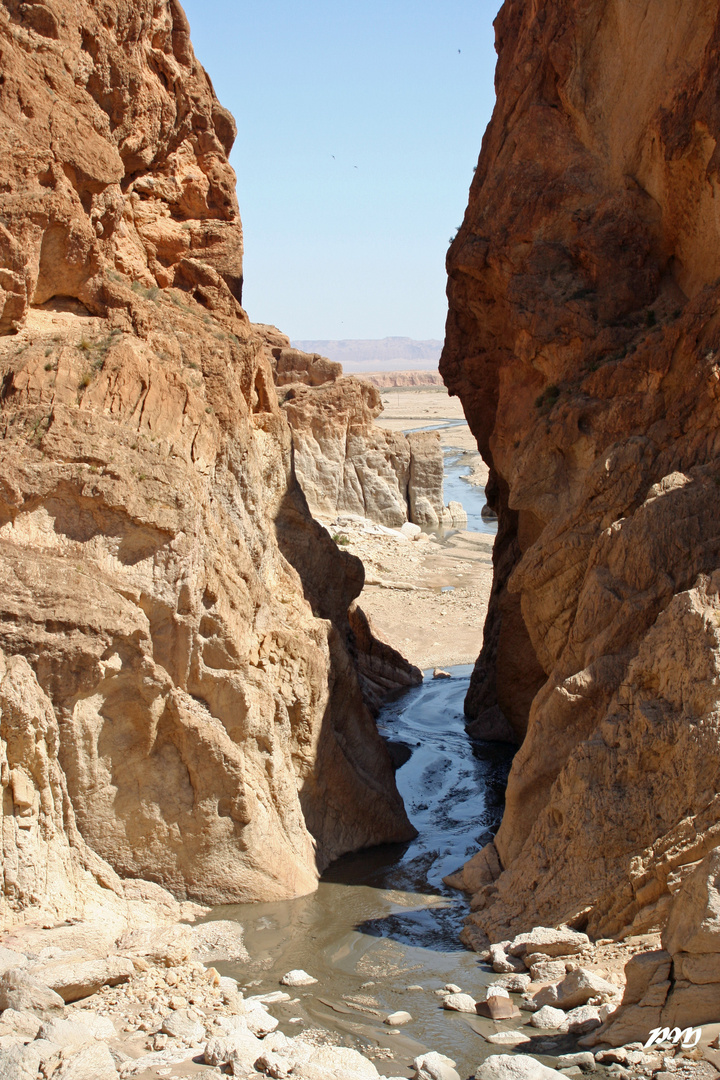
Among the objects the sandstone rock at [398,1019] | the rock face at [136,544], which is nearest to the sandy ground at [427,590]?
the rock face at [136,544]

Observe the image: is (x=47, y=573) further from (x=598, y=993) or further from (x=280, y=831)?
(x=598, y=993)

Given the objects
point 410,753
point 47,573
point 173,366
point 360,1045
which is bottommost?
point 410,753

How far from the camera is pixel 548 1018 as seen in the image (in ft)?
23.2

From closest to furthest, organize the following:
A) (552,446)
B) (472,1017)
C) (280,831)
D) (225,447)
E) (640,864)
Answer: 1. (472,1017)
2. (640,864)
3. (280,831)
4. (225,447)
5. (552,446)

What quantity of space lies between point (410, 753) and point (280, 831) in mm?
7422

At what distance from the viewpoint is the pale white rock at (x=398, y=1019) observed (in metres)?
7.48

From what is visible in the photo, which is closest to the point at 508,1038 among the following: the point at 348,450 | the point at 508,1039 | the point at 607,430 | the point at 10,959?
the point at 508,1039

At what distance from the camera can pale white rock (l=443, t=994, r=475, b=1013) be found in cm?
760

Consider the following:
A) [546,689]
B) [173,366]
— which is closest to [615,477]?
[546,689]

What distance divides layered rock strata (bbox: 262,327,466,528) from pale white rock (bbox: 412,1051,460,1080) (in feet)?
102

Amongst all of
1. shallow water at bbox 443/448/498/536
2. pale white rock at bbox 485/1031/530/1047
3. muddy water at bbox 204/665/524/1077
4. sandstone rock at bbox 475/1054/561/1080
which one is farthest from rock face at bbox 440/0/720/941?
shallow water at bbox 443/448/498/536

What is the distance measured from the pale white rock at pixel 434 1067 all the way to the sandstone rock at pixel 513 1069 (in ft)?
0.63

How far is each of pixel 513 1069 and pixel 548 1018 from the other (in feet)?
3.53

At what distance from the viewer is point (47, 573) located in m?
8.97
